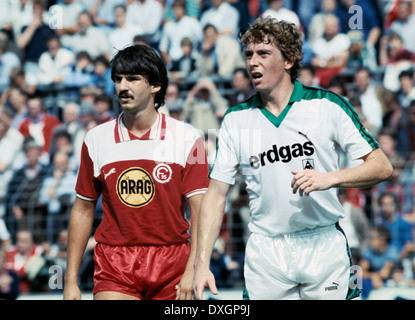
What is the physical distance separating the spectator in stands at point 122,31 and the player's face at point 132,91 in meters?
6.57

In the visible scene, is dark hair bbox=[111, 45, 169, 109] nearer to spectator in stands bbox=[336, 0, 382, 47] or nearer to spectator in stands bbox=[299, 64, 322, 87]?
spectator in stands bbox=[299, 64, 322, 87]

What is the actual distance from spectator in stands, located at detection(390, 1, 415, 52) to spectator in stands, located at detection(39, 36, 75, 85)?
17.0 ft

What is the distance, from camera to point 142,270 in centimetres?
521

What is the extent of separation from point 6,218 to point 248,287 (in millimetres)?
6003

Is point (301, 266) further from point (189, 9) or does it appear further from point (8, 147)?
point (189, 9)

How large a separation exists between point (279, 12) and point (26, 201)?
185 inches

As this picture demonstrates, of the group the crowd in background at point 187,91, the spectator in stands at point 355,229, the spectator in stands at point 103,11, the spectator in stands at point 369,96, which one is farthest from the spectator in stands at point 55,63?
the spectator in stands at point 355,229

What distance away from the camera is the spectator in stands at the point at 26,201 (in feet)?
32.8

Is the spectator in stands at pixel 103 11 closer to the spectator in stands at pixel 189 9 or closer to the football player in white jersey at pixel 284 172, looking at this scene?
Answer: the spectator in stands at pixel 189 9

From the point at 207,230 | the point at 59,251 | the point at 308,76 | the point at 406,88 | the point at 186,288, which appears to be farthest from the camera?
the point at 308,76

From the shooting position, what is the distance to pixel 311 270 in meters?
4.77

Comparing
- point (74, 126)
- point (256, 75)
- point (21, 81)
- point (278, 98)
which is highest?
point (21, 81)

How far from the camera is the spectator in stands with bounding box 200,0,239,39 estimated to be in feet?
37.7

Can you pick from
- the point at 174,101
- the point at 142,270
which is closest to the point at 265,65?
the point at 142,270
